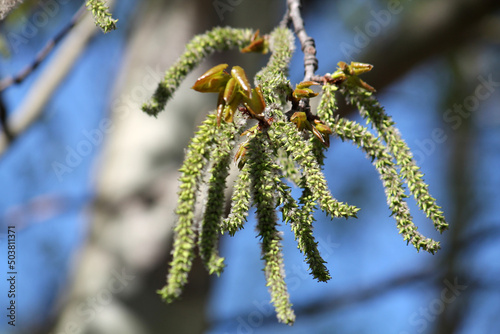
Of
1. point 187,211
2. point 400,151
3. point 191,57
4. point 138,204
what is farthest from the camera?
point 138,204

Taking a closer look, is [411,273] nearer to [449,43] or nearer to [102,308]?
[449,43]

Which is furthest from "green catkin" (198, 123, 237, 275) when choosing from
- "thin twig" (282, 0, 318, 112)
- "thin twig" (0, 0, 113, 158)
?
"thin twig" (0, 0, 113, 158)

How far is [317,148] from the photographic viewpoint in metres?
0.72

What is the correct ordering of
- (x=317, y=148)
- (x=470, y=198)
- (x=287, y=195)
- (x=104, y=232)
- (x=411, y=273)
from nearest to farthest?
(x=287, y=195), (x=317, y=148), (x=104, y=232), (x=411, y=273), (x=470, y=198)

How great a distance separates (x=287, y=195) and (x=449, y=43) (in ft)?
6.12

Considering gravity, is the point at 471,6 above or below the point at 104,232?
above

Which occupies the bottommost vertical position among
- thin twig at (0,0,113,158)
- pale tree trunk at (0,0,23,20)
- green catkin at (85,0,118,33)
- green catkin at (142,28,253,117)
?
green catkin at (85,0,118,33)

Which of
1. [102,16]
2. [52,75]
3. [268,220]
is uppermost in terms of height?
[52,75]

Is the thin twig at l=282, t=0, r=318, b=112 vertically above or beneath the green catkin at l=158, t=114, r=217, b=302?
above

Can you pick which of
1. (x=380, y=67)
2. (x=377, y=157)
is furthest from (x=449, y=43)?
(x=377, y=157)

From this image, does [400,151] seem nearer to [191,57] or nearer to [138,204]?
[191,57]

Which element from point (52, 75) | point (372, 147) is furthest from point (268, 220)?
point (52, 75)

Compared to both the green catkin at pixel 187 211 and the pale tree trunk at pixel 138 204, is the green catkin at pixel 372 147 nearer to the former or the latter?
the green catkin at pixel 187 211

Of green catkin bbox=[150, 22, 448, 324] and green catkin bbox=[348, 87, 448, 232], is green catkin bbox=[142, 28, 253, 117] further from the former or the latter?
green catkin bbox=[348, 87, 448, 232]
